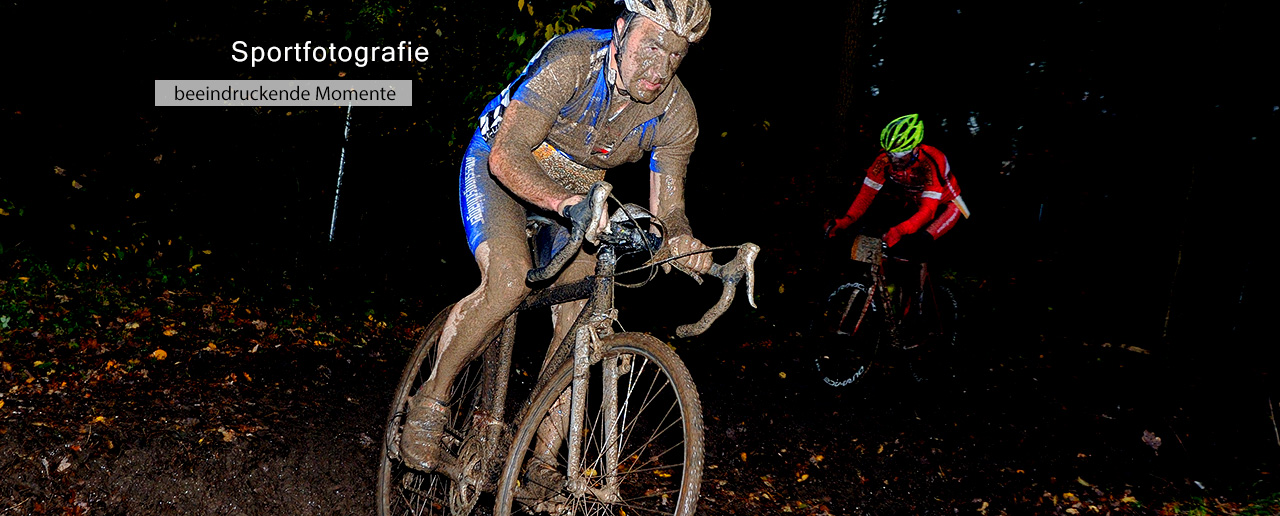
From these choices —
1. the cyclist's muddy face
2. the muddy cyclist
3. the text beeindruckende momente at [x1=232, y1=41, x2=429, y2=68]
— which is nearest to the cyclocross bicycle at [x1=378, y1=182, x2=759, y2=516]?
the muddy cyclist

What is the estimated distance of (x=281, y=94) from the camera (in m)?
9.40

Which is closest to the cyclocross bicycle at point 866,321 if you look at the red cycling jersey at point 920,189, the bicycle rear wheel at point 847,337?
the bicycle rear wheel at point 847,337

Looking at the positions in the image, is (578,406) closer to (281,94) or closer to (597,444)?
(597,444)

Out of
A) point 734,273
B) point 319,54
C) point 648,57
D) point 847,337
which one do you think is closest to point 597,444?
point 734,273

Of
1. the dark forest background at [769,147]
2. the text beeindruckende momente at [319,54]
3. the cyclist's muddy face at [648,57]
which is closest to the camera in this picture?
the cyclist's muddy face at [648,57]

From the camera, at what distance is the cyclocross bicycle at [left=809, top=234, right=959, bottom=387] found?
26.1ft

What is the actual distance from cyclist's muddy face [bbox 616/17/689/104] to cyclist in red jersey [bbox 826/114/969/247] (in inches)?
187

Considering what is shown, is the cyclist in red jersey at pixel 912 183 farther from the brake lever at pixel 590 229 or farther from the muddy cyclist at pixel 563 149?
the brake lever at pixel 590 229

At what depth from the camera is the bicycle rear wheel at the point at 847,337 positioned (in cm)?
809

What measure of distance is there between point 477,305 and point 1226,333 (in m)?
14.2

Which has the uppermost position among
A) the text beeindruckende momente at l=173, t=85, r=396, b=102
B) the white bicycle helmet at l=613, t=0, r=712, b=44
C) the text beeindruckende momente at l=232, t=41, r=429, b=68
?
the text beeindruckende momente at l=232, t=41, r=429, b=68

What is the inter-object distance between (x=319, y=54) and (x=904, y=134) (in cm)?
634

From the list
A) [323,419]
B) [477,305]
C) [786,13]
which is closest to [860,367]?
[323,419]

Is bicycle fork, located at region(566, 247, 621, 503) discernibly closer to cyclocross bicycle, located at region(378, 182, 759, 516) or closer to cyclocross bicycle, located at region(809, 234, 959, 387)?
cyclocross bicycle, located at region(378, 182, 759, 516)
